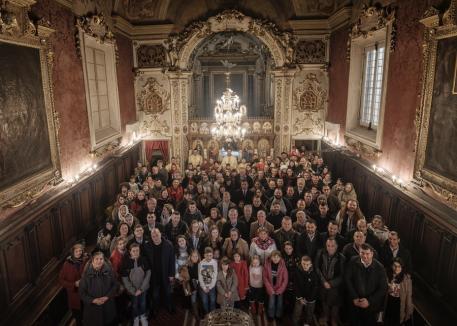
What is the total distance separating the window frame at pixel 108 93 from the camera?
8992 millimetres

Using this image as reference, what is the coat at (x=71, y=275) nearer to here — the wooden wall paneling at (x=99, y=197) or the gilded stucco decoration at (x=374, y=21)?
the wooden wall paneling at (x=99, y=197)

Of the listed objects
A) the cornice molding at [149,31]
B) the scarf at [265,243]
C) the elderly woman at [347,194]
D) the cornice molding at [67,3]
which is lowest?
the scarf at [265,243]

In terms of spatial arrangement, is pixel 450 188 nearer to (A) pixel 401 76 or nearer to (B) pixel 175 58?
(A) pixel 401 76

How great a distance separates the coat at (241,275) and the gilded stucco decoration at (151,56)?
1015 centimetres

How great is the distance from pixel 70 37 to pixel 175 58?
5704 millimetres

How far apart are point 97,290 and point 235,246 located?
7.22 feet

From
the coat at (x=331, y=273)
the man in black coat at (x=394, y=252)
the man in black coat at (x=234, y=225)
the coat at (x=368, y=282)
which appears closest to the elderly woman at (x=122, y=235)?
the man in black coat at (x=234, y=225)

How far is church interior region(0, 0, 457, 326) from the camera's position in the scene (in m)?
5.29

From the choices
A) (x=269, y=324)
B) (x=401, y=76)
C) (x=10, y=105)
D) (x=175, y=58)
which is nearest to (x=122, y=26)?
(x=175, y=58)

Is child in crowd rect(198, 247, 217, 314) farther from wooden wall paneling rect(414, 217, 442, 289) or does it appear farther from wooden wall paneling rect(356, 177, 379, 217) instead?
wooden wall paneling rect(356, 177, 379, 217)

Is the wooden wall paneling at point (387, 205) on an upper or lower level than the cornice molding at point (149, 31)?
lower

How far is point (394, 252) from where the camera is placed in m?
5.30

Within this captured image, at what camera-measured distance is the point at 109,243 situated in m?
6.13

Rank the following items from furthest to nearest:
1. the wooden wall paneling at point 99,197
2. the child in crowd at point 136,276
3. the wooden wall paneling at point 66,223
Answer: the wooden wall paneling at point 99,197, the wooden wall paneling at point 66,223, the child in crowd at point 136,276
